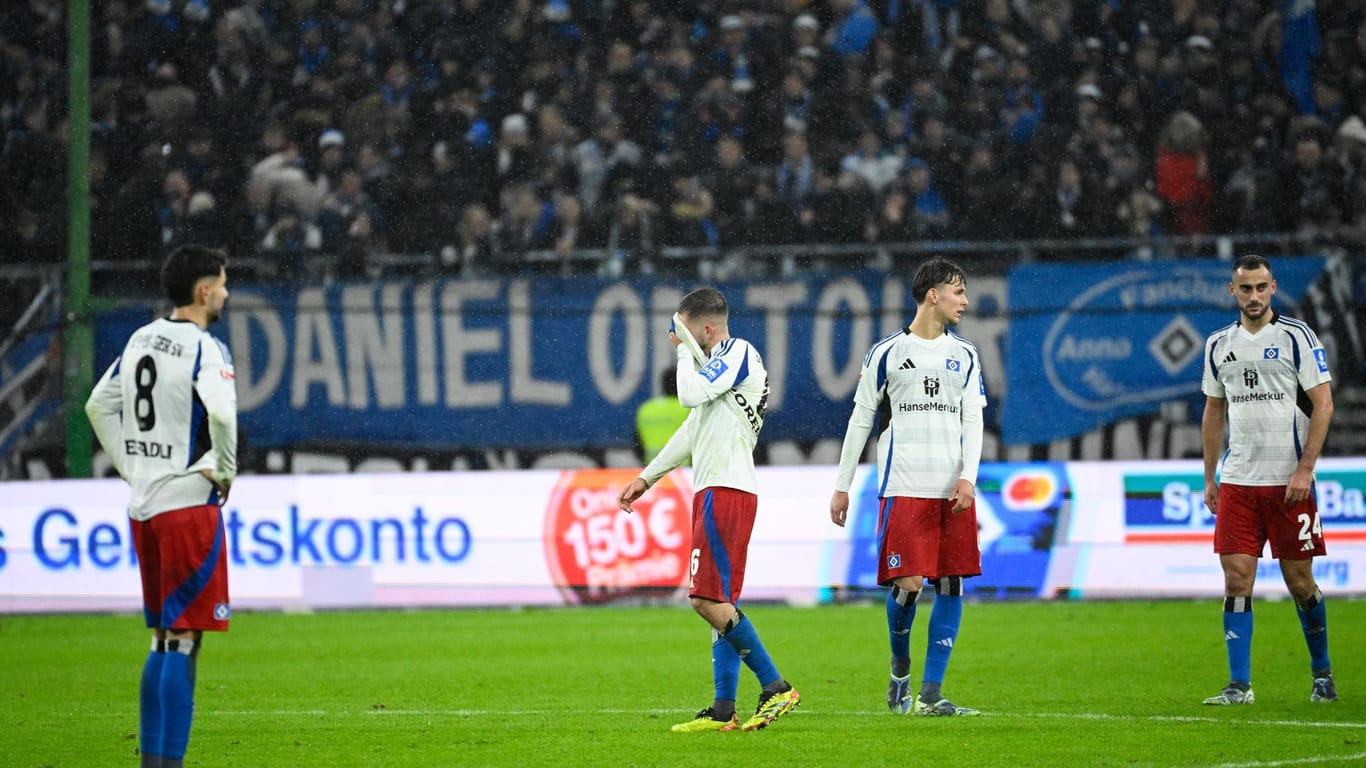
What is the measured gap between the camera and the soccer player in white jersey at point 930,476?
26.2ft

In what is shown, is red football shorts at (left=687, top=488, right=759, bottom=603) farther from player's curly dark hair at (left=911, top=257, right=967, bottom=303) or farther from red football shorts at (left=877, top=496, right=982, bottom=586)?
player's curly dark hair at (left=911, top=257, right=967, bottom=303)

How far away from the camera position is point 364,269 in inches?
737

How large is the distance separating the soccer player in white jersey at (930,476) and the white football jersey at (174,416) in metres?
3.06

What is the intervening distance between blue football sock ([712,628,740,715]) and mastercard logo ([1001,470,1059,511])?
24.5 ft

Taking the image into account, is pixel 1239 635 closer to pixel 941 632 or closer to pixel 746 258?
Answer: pixel 941 632

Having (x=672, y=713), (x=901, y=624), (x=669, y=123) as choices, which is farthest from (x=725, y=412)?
(x=669, y=123)

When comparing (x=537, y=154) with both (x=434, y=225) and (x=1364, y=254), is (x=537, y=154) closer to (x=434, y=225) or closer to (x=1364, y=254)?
(x=434, y=225)

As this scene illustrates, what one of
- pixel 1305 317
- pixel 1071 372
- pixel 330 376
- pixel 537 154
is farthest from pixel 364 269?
pixel 1305 317

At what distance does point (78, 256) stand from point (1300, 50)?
1338 cm

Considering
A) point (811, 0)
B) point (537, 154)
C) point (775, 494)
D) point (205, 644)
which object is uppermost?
point (811, 0)

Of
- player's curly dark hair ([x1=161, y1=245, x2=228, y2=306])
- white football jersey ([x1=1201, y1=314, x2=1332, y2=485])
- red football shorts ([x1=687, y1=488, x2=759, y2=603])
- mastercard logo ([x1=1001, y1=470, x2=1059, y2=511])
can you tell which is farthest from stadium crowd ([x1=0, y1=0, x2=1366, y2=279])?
player's curly dark hair ([x1=161, y1=245, x2=228, y2=306])

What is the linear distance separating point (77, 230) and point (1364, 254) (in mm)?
12049

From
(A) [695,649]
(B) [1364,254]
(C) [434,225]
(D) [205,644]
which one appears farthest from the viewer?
(C) [434,225]

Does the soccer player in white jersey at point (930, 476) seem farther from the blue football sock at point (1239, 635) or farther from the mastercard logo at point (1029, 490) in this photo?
the mastercard logo at point (1029, 490)
